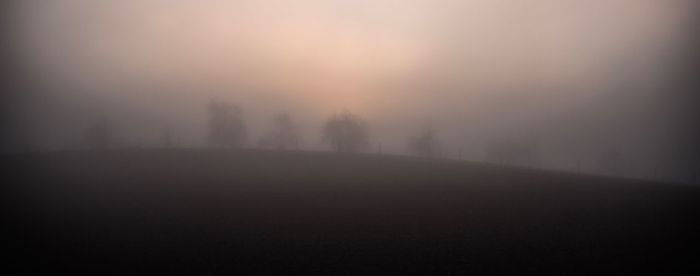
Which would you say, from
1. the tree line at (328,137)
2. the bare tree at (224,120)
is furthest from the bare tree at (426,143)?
the bare tree at (224,120)

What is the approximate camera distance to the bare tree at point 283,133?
8.25m

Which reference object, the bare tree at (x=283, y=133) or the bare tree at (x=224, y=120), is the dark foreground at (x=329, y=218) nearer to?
the bare tree at (x=283, y=133)

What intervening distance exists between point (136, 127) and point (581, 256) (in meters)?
7.59

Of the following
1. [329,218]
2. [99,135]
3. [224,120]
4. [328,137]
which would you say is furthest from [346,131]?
[99,135]

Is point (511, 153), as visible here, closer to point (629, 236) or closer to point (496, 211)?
point (496, 211)

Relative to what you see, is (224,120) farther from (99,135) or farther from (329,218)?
(329,218)

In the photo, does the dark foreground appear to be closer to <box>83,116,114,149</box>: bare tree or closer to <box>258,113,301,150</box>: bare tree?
<box>83,116,114,149</box>: bare tree

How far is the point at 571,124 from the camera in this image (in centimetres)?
799

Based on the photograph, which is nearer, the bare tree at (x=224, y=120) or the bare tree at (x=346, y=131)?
the bare tree at (x=224, y=120)

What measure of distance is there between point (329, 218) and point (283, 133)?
2404 millimetres

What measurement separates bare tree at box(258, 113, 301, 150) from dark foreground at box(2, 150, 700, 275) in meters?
0.68

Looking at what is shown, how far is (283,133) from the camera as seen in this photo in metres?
8.35

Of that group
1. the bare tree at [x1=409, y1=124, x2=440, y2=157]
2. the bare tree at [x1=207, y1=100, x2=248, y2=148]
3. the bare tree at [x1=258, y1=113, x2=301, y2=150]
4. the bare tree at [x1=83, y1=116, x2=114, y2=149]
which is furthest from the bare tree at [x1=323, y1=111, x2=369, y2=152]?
the bare tree at [x1=83, y1=116, x2=114, y2=149]

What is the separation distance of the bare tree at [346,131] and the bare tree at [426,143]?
942 mm
